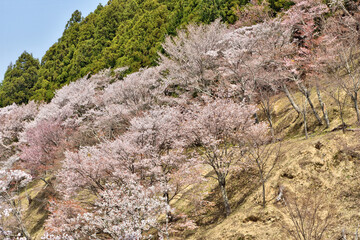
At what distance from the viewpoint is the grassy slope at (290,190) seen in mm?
8961

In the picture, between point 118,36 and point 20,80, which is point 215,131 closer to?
point 118,36

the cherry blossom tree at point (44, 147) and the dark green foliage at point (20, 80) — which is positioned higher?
the dark green foliage at point (20, 80)

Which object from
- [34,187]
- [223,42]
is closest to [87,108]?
[34,187]

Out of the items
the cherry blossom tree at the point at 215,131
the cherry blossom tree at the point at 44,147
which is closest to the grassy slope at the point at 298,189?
the cherry blossom tree at the point at 215,131

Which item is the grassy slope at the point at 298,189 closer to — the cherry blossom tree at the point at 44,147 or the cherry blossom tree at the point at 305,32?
the cherry blossom tree at the point at 305,32

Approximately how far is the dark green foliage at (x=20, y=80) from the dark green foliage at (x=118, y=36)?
0.65m

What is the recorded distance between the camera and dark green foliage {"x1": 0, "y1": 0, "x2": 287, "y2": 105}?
27.8 meters

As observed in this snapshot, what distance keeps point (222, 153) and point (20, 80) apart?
49.7 m

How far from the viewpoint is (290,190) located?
32.4ft

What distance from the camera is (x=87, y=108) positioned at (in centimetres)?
2662

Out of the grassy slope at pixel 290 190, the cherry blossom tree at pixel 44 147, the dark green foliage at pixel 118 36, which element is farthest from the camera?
the dark green foliage at pixel 118 36

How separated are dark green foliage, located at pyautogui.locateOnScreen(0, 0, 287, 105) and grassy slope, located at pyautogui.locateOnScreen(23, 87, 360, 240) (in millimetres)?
16976

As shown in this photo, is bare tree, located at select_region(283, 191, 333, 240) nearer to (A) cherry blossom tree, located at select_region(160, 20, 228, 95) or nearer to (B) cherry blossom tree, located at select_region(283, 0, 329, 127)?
(B) cherry blossom tree, located at select_region(283, 0, 329, 127)

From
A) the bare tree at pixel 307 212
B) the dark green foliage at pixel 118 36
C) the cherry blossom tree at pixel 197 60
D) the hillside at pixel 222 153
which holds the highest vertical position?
the dark green foliage at pixel 118 36
